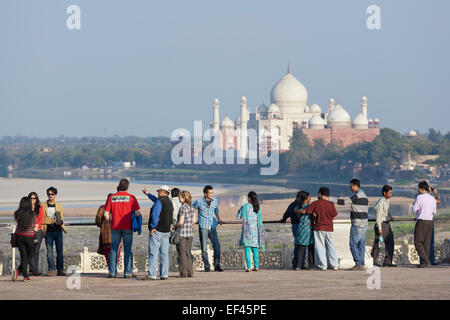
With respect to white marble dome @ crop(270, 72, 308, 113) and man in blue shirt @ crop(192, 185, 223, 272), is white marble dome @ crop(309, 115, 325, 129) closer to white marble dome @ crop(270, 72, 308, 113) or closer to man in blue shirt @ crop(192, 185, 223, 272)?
white marble dome @ crop(270, 72, 308, 113)

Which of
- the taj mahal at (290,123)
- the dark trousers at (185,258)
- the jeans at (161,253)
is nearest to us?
the jeans at (161,253)

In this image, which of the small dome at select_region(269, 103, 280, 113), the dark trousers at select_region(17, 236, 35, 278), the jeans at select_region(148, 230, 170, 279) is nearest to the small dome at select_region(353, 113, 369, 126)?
the small dome at select_region(269, 103, 280, 113)

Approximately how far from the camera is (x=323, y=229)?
36.1 ft

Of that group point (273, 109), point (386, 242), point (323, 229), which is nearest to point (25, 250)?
point (323, 229)

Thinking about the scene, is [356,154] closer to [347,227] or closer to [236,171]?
[236,171]

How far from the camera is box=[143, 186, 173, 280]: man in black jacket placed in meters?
10.2

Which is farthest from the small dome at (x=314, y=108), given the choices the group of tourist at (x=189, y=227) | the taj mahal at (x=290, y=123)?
the group of tourist at (x=189, y=227)

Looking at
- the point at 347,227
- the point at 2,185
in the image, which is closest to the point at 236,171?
the point at 2,185

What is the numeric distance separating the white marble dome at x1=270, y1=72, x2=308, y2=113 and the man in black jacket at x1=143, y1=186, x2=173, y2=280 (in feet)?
233

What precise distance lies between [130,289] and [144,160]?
9064 centimetres

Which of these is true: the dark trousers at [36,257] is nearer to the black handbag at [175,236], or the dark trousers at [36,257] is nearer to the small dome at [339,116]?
the black handbag at [175,236]

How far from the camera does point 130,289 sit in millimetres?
9312

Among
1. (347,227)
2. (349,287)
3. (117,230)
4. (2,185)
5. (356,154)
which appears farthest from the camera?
(356,154)

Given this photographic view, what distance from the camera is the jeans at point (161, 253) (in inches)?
403
